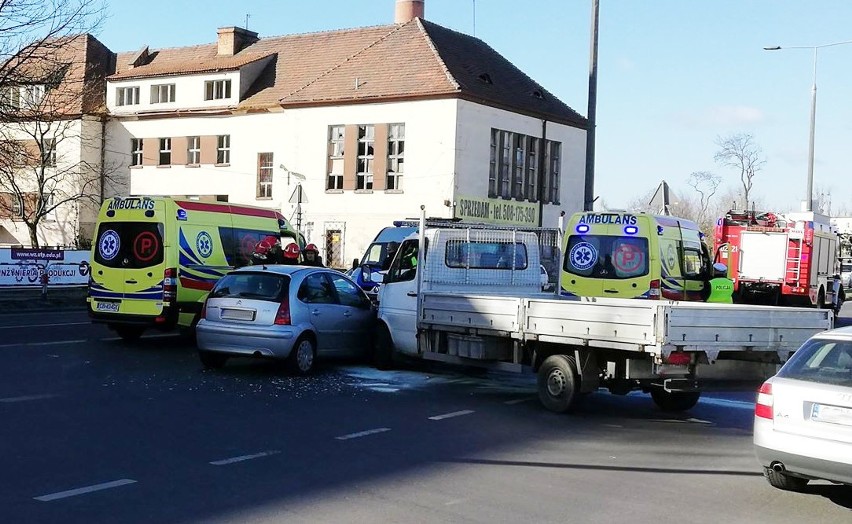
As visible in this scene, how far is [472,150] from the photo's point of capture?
146 feet

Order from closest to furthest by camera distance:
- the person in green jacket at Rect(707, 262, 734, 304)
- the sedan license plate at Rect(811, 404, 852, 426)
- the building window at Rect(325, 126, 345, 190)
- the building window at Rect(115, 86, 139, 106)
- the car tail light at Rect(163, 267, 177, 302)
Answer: the sedan license plate at Rect(811, 404, 852, 426) < the car tail light at Rect(163, 267, 177, 302) < the person in green jacket at Rect(707, 262, 734, 304) < the building window at Rect(325, 126, 345, 190) < the building window at Rect(115, 86, 139, 106)

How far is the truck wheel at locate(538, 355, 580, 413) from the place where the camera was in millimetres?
11180

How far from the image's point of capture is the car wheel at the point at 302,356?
45.1 feet

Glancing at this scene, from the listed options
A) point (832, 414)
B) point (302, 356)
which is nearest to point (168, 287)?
point (302, 356)

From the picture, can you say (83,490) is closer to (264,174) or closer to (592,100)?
(592,100)

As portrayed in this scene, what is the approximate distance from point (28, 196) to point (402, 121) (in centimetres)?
2400

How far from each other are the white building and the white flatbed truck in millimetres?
29082

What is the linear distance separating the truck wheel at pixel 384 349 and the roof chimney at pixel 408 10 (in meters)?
38.9

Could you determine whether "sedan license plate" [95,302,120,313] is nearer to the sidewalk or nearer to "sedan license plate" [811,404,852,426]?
the sidewalk

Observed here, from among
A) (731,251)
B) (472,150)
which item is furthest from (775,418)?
(472,150)

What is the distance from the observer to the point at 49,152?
176ft

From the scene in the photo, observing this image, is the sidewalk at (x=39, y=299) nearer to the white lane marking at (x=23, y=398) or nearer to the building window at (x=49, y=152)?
the white lane marking at (x=23, y=398)

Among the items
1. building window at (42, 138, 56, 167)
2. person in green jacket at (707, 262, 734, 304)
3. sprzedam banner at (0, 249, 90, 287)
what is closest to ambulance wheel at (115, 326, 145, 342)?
person in green jacket at (707, 262, 734, 304)

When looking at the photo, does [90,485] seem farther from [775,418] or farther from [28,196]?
[28,196]
